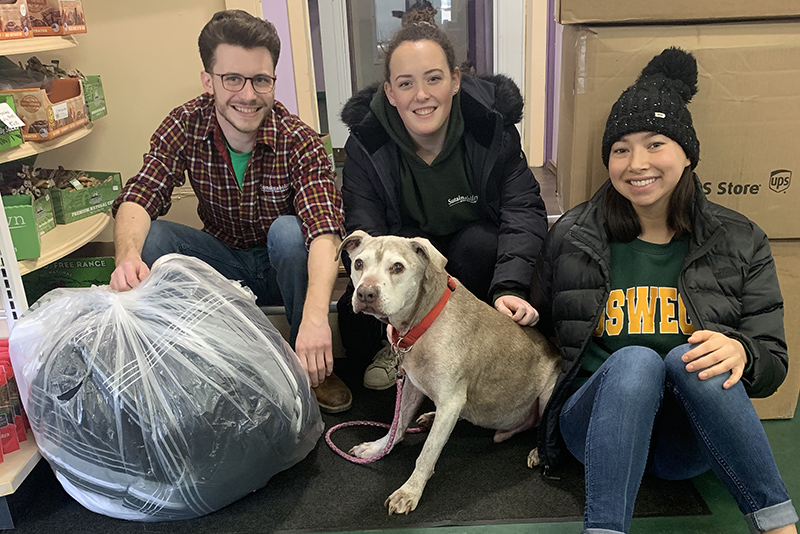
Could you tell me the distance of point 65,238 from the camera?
2.12 meters

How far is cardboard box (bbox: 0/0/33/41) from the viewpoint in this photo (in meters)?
1.85

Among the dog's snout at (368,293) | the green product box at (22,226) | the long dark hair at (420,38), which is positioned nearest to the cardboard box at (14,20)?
the green product box at (22,226)

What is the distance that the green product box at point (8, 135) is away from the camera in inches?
69.7

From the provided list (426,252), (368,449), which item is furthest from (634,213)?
(368,449)

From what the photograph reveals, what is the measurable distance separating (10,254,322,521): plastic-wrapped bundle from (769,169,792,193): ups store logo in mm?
1381

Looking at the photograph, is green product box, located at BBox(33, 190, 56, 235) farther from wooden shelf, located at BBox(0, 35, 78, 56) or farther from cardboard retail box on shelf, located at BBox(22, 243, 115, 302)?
wooden shelf, located at BBox(0, 35, 78, 56)

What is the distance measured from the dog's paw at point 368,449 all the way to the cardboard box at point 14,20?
1619mm

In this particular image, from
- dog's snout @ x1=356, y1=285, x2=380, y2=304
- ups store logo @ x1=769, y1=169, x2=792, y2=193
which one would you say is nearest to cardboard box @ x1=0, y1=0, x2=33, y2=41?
dog's snout @ x1=356, y1=285, x2=380, y2=304

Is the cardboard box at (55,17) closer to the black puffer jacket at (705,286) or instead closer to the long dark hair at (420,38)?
the long dark hair at (420,38)

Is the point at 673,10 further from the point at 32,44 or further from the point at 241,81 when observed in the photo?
the point at 32,44

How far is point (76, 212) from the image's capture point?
2.28 m

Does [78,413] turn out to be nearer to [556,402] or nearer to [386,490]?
[386,490]

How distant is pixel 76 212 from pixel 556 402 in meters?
1.83

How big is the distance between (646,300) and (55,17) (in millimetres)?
2117
